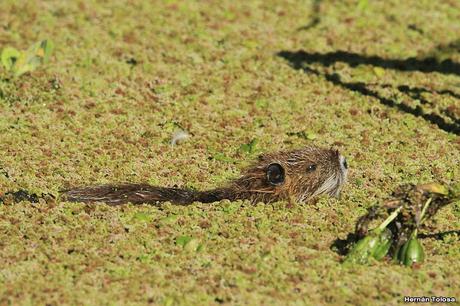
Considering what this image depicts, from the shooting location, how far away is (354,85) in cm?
1055

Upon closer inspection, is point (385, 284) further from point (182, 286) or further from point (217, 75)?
point (217, 75)

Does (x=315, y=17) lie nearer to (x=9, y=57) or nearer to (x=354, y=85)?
(x=354, y=85)

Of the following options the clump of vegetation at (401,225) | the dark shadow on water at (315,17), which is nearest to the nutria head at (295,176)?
the clump of vegetation at (401,225)

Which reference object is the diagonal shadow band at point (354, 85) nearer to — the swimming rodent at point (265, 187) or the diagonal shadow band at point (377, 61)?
the diagonal shadow band at point (377, 61)

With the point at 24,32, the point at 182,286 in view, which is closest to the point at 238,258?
the point at 182,286

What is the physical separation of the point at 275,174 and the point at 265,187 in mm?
152

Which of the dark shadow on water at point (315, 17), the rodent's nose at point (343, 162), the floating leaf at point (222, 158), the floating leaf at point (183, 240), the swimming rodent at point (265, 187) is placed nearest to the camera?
the floating leaf at point (183, 240)

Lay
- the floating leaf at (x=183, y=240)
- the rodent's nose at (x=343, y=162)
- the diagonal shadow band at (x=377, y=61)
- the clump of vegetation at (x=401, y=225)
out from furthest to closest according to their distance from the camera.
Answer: the diagonal shadow band at (x=377, y=61), the rodent's nose at (x=343, y=162), the floating leaf at (x=183, y=240), the clump of vegetation at (x=401, y=225)

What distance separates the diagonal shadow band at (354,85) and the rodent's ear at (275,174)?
108 inches

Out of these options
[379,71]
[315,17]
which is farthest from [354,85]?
[315,17]

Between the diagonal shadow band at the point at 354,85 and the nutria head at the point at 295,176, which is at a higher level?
the diagonal shadow band at the point at 354,85

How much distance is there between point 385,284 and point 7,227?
3.19 meters

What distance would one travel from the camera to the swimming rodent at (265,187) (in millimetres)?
7441

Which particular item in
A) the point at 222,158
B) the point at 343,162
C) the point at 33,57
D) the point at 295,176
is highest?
the point at 343,162
